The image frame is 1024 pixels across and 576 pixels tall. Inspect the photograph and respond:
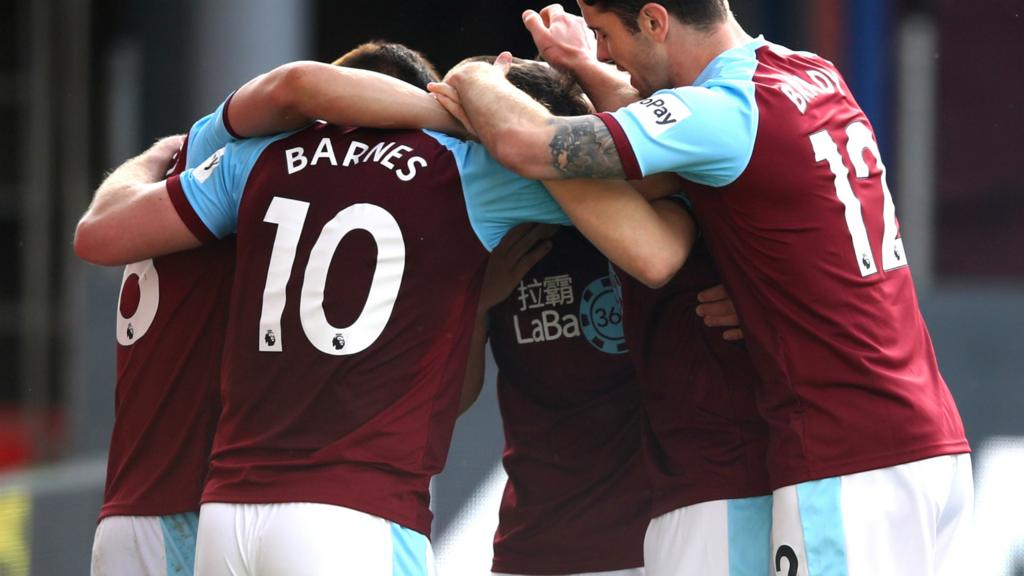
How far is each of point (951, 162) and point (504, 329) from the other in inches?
306

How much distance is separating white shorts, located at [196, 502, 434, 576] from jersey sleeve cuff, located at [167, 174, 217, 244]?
67 centimetres

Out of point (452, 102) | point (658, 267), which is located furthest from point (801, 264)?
point (452, 102)

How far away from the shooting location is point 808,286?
10.4ft

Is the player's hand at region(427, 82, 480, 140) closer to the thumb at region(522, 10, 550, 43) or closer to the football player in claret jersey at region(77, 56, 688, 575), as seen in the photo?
the football player in claret jersey at region(77, 56, 688, 575)

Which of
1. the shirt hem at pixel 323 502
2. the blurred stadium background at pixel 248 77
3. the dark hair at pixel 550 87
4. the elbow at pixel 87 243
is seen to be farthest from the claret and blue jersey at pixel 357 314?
the blurred stadium background at pixel 248 77

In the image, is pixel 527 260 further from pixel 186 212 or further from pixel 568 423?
pixel 186 212

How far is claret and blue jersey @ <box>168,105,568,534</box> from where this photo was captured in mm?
3129

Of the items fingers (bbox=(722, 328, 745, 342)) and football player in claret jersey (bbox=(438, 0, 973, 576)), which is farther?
fingers (bbox=(722, 328, 745, 342))

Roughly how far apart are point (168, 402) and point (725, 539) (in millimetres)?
1428

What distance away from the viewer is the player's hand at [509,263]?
364 centimetres

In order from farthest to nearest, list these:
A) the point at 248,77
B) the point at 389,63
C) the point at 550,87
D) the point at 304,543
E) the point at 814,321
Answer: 1. the point at 248,77
2. the point at 389,63
3. the point at 550,87
4. the point at 814,321
5. the point at 304,543

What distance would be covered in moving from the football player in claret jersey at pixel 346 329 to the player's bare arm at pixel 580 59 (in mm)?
402

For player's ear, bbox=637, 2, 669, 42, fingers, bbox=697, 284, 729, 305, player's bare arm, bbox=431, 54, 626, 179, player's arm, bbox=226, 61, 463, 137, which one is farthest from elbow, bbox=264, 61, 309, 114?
fingers, bbox=697, 284, 729, 305

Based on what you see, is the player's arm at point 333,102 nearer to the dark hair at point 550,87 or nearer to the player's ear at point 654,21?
the dark hair at point 550,87
